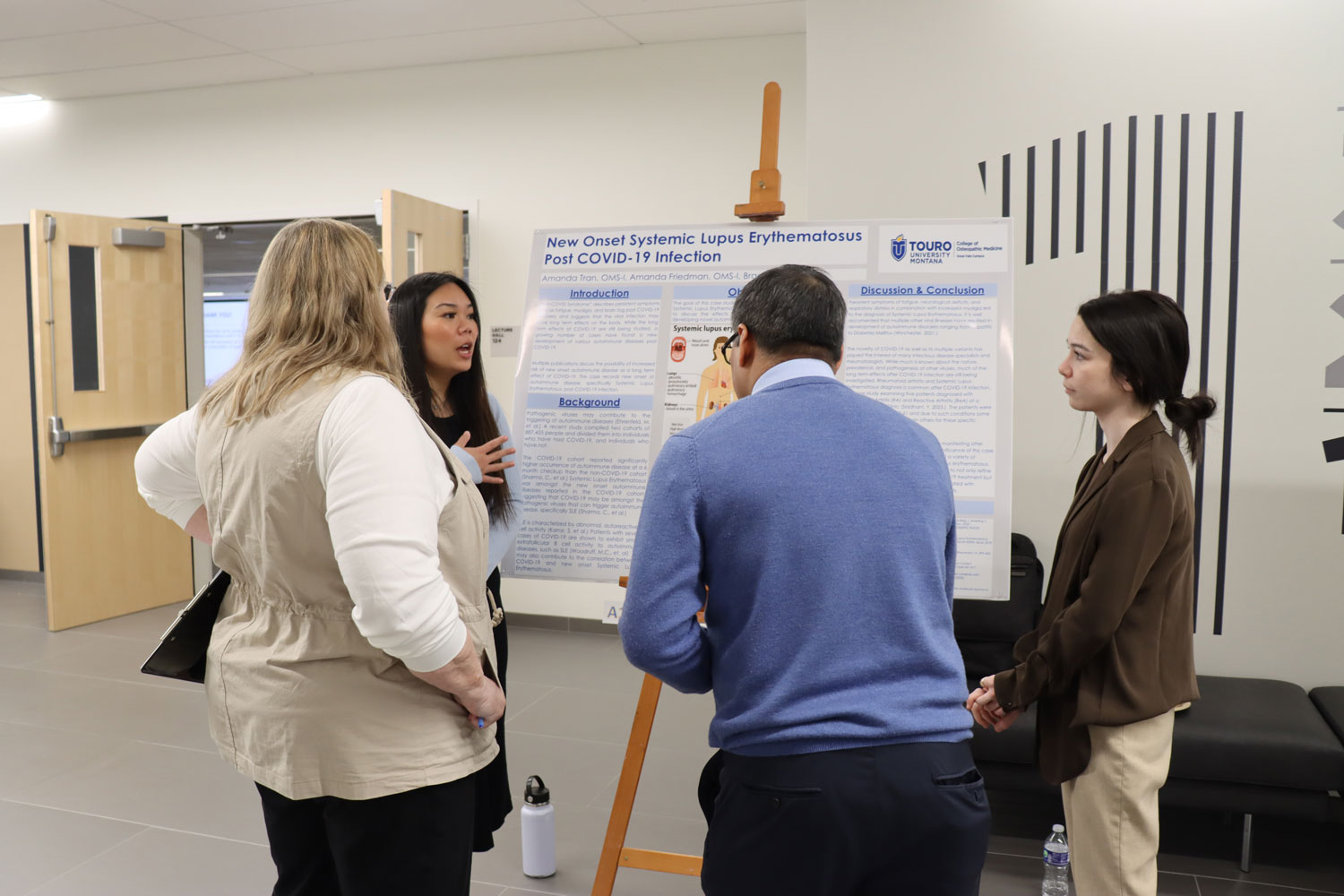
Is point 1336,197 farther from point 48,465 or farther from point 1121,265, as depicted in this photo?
point 48,465

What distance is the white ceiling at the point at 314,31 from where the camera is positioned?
4.30 m

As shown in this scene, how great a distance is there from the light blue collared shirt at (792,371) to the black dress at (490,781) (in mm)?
1147

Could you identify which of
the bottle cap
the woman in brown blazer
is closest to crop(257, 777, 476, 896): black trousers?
the woman in brown blazer

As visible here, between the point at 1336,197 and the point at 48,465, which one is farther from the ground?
the point at 1336,197

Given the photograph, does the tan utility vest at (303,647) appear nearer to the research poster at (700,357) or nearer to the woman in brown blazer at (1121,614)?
the research poster at (700,357)

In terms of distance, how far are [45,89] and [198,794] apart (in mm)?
4506

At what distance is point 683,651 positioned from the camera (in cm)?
138

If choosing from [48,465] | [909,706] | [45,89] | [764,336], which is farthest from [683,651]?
[45,89]

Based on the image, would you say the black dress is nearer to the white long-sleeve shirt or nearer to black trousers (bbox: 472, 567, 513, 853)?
black trousers (bbox: 472, 567, 513, 853)


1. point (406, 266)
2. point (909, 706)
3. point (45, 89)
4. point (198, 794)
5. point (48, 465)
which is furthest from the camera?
point (45, 89)

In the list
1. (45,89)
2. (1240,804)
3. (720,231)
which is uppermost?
(45,89)

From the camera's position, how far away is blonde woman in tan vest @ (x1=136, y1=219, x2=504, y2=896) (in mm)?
1287

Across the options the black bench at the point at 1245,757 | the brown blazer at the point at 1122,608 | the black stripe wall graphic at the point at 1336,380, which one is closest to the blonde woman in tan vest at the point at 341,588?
the brown blazer at the point at 1122,608

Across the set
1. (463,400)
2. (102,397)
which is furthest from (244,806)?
(102,397)
